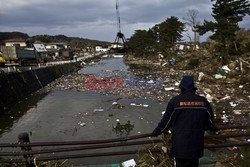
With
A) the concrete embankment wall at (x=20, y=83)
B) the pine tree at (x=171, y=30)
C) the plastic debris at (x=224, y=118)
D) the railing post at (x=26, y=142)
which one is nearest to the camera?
the railing post at (x=26, y=142)

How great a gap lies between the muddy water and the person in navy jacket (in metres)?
5.48

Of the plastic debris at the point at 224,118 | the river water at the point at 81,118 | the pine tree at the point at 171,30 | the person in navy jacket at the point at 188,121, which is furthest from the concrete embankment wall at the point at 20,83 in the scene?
the pine tree at the point at 171,30

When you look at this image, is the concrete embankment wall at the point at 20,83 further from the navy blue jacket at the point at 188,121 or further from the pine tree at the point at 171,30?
the pine tree at the point at 171,30

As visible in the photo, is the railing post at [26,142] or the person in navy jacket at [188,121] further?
the railing post at [26,142]

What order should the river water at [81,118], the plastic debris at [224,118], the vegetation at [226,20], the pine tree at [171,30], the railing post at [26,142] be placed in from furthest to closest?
the pine tree at [171,30], the vegetation at [226,20], the plastic debris at [224,118], the river water at [81,118], the railing post at [26,142]

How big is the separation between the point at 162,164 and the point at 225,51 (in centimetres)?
2477

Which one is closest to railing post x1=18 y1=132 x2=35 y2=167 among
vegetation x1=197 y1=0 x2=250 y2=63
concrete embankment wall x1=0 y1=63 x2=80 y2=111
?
concrete embankment wall x1=0 y1=63 x2=80 y2=111

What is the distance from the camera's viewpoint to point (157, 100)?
17422 millimetres

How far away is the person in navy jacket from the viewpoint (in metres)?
3.27

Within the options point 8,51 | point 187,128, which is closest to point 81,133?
point 187,128

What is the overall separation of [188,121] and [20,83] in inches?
857

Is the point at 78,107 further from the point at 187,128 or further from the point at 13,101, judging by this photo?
the point at 187,128

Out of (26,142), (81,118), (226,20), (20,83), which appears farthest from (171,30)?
(26,142)

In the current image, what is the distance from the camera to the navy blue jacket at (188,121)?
129 inches
